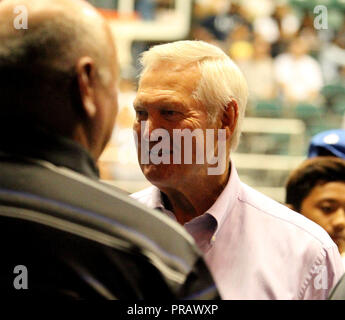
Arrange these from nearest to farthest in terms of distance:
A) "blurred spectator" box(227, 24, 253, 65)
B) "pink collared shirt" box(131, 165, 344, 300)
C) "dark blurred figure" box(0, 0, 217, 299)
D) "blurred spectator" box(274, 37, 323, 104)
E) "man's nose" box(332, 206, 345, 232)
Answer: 1. "dark blurred figure" box(0, 0, 217, 299)
2. "pink collared shirt" box(131, 165, 344, 300)
3. "man's nose" box(332, 206, 345, 232)
4. "blurred spectator" box(227, 24, 253, 65)
5. "blurred spectator" box(274, 37, 323, 104)

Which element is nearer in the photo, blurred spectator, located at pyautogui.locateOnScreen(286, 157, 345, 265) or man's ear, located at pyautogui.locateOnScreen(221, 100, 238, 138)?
man's ear, located at pyautogui.locateOnScreen(221, 100, 238, 138)

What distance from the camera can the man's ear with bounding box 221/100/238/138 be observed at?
1.73 metres

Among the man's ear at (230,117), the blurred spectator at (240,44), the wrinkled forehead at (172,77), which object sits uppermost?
the wrinkled forehead at (172,77)

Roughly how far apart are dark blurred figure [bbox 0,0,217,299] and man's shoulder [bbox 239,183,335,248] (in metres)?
0.66

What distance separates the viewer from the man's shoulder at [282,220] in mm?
1600

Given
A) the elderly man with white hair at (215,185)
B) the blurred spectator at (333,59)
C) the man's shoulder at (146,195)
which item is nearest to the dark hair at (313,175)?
the elderly man with white hair at (215,185)

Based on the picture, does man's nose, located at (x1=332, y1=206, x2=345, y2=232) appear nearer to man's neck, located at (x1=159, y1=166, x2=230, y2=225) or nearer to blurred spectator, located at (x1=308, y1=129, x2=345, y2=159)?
blurred spectator, located at (x1=308, y1=129, x2=345, y2=159)

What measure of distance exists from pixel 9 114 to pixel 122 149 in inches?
174

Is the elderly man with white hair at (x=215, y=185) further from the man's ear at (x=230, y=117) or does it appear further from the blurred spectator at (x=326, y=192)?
the blurred spectator at (x=326, y=192)

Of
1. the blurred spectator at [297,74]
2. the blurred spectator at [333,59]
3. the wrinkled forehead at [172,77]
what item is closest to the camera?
the wrinkled forehead at [172,77]

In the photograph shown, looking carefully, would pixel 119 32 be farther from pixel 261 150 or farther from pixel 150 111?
pixel 150 111

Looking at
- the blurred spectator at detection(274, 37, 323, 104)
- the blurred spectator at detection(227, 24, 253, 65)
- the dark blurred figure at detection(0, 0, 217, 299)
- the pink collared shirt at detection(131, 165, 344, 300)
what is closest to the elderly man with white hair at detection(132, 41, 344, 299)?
the pink collared shirt at detection(131, 165, 344, 300)

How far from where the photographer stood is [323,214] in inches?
84.9
